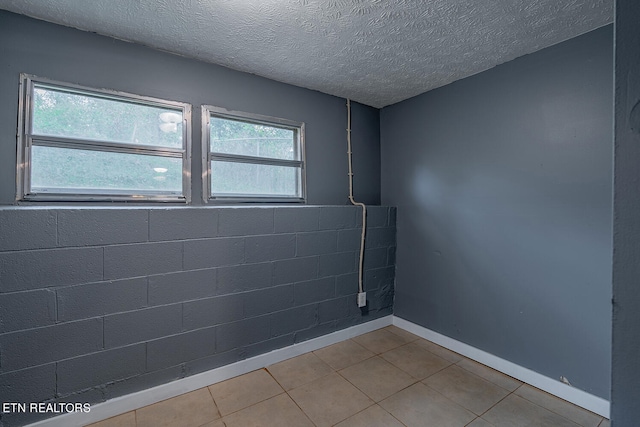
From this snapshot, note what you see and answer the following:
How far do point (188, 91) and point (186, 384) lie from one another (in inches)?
81.4

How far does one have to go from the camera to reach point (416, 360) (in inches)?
89.7

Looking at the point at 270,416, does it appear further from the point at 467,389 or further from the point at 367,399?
the point at 467,389

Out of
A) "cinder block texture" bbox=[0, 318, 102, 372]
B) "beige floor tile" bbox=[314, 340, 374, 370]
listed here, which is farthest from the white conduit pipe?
"cinder block texture" bbox=[0, 318, 102, 372]

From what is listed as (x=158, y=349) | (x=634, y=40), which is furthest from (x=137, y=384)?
(x=634, y=40)

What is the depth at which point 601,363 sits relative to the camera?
1688 millimetres

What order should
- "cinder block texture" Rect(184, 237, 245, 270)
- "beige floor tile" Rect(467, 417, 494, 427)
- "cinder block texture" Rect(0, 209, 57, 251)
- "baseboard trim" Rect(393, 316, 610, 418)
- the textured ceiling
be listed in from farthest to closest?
"cinder block texture" Rect(184, 237, 245, 270) → "baseboard trim" Rect(393, 316, 610, 418) → "beige floor tile" Rect(467, 417, 494, 427) → the textured ceiling → "cinder block texture" Rect(0, 209, 57, 251)

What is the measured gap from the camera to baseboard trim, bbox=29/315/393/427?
1563mm

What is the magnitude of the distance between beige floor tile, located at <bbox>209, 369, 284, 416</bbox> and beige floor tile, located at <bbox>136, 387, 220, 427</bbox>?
0.19ft

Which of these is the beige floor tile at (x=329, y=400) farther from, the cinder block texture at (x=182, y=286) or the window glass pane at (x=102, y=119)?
the window glass pane at (x=102, y=119)

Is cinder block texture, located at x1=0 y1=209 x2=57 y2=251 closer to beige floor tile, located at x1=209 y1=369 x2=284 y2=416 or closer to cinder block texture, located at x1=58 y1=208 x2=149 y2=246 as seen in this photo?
cinder block texture, located at x1=58 y1=208 x2=149 y2=246

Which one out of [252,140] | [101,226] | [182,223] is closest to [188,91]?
[252,140]

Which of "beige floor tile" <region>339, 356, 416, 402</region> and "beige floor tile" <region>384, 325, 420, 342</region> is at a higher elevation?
"beige floor tile" <region>384, 325, 420, 342</region>

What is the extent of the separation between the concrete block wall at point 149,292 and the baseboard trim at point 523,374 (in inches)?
36.6

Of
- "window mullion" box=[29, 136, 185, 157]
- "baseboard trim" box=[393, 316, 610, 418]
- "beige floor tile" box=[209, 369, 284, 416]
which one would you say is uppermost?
"window mullion" box=[29, 136, 185, 157]
